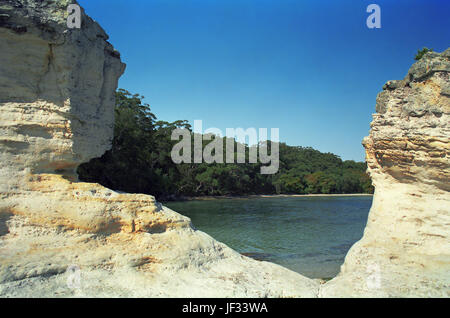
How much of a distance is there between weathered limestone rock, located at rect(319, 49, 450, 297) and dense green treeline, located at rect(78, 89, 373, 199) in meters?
21.6

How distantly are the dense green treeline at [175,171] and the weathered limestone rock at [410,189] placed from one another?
21.6 meters

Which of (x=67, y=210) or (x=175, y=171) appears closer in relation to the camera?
(x=67, y=210)

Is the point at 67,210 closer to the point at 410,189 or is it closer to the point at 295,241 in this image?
the point at 410,189

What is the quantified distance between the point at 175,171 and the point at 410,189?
39410mm

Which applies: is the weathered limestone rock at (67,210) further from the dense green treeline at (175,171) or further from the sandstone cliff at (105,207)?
the dense green treeline at (175,171)

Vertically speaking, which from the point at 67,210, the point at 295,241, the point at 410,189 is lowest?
the point at 295,241

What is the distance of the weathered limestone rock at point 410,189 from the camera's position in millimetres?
A: 4973

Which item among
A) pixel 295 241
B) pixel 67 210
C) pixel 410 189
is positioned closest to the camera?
pixel 67 210

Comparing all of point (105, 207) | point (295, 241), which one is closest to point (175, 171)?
point (295, 241)

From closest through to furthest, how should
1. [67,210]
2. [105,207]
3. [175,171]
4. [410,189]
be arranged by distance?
[67,210] → [105,207] → [410,189] → [175,171]

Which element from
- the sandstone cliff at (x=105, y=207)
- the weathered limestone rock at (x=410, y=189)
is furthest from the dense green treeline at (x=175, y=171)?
the weathered limestone rock at (x=410, y=189)

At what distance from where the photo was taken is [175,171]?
144ft

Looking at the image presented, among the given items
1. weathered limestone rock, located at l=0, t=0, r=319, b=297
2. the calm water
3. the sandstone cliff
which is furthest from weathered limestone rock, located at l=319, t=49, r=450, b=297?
the calm water

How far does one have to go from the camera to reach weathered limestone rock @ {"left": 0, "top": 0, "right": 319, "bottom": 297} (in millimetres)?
4242
